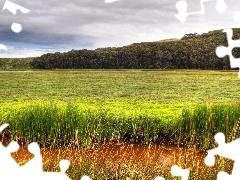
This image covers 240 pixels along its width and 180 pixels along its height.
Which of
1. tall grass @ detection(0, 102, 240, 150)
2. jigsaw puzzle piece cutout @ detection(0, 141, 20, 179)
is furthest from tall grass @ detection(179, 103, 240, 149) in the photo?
jigsaw puzzle piece cutout @ detection(0, 141, 20, 179)

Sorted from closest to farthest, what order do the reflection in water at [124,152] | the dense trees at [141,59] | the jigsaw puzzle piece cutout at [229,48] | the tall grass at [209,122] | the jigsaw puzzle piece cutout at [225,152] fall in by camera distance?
the jigsaw puzzle piece cutout at [225,152], the jigsaw puzzle piece cutout at [229,48], the reflection in water at [124,152], the tall grass at [209,122], the dense trees at [141,59]

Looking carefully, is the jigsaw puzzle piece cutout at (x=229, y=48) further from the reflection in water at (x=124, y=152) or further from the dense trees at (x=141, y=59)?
the dense trees at (x=141, y=59)

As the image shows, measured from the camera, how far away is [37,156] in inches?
182

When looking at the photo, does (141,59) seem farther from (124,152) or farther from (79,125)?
(124,152)

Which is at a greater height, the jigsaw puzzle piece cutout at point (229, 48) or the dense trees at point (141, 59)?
the jigsaw puzzle piece cutout at point (229, 48)

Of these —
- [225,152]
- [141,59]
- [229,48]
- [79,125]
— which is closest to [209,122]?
[79,125]

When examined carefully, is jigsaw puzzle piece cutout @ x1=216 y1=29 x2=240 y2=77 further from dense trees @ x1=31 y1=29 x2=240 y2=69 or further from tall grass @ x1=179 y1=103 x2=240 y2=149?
dense trees @ x1=31 y1=29 x2=240 y2=69

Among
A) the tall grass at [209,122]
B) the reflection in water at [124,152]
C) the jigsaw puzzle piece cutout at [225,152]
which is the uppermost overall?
the jigsaw puzzle piece cutout at [225,152]

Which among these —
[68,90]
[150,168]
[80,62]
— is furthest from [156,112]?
[80,62]

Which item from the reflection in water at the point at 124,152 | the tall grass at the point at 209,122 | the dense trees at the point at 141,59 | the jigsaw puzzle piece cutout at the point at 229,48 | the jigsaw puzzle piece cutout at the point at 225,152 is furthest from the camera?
the dense trees at the point at 141,59

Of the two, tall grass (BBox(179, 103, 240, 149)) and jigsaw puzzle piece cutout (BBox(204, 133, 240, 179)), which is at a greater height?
jigsaw puzzle piece cutout (BBox(204, 133, 240, 179))

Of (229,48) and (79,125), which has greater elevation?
(229,48)

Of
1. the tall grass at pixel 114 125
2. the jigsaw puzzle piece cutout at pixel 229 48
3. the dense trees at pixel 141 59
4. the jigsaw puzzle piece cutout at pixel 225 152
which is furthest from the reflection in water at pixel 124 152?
the dense trees at pixel 141 59

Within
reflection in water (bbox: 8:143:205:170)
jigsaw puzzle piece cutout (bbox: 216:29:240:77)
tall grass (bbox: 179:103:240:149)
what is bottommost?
reflection in water (bbox: 8:143:205:170)
